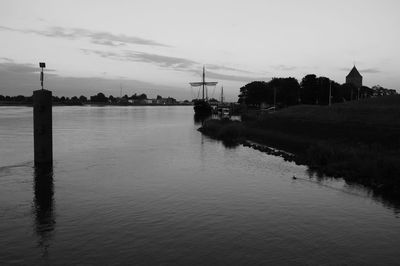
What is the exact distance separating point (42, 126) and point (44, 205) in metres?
12.3

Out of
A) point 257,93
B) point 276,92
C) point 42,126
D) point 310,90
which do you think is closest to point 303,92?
point 310,90

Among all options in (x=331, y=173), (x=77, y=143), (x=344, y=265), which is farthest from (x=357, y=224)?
(x=77, y=143)

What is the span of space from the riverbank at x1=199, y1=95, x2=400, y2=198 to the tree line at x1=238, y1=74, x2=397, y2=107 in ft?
94.8

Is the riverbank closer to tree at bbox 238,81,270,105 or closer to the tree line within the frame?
the tree line

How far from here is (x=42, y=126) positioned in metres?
32.3

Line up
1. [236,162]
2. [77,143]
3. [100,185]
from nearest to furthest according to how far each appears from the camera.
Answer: [100,185]
[236,162]
[77,143]

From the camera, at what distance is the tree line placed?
122 metres

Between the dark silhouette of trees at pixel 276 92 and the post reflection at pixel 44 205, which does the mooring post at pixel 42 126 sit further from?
the dark silhouette of trees at pixel 276 92

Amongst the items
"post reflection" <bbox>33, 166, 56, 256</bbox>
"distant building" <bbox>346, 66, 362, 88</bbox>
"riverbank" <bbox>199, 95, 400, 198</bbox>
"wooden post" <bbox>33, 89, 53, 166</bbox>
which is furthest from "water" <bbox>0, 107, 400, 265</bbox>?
"distant building" <bbox>346, 66, 362, 88</bbox>

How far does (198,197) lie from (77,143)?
30030 mm

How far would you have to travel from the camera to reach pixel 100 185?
26969 millimetres

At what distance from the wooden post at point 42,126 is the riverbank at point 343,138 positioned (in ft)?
75.0

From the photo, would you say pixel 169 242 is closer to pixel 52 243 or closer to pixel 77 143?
pixel 52 243

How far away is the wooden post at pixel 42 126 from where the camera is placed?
106 ft
